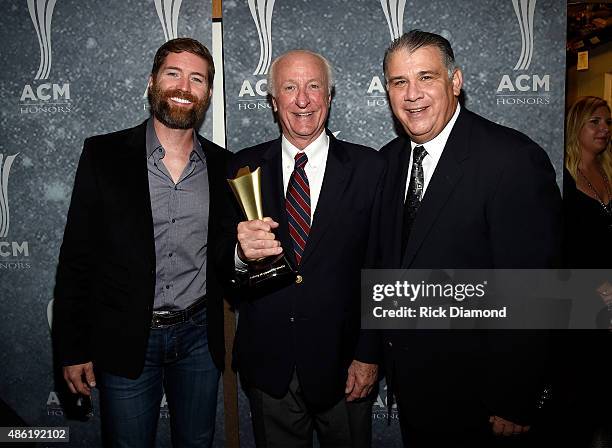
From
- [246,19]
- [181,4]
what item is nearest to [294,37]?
[246,19]

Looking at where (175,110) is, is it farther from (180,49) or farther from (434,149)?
(434,149)

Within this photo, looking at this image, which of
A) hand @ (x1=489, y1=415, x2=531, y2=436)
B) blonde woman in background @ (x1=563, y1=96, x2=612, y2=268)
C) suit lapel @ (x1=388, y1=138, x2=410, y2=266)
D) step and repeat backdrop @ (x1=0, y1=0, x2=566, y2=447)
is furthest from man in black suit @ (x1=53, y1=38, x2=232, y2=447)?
blonde woman in background @ (x1=563, y1=96, x2=612, y2=268)

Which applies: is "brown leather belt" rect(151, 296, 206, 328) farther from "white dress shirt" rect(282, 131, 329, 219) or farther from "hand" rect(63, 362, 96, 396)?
"white dress shirt" rect(282, 131, 329, 219)

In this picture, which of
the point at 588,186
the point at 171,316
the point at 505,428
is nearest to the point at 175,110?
the point at 171,316

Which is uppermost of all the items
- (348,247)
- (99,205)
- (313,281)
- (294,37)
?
(294,37)

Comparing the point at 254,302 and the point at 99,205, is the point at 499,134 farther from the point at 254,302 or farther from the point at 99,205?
the point at 99,205

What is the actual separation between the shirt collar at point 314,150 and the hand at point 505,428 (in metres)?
1.24

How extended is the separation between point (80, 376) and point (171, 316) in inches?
19.0

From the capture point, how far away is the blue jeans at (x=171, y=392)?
2072 mm

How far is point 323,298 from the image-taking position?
6.35ft

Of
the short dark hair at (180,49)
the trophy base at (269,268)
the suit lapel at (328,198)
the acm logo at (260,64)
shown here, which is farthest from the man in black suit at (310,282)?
the acm logo at (260,64)

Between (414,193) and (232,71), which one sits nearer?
(414,193)

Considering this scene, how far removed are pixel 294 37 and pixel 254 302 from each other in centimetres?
149

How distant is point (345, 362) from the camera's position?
6.67 ft
